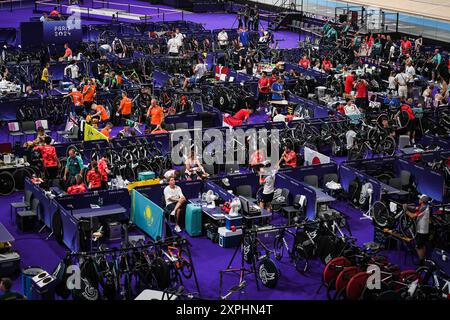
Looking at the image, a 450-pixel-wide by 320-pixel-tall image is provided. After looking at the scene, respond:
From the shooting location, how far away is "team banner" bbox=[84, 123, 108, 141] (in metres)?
31.2

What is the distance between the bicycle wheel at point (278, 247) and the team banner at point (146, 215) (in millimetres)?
2994

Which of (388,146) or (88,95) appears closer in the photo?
(388,146)

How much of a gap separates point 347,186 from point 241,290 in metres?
7.62

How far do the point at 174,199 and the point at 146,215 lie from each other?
1004mm

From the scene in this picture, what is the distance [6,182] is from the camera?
2834cm

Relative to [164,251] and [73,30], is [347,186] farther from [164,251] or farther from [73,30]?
[73,30]

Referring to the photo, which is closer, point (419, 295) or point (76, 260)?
point (419, 295)

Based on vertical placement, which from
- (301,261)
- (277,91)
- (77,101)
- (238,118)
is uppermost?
(277,91)

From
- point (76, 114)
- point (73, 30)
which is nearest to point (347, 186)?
point (76, 114)

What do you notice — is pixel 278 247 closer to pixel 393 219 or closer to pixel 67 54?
pixel 393 219

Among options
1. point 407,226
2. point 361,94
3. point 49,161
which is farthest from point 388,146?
point 49,161

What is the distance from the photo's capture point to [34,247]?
2445 cm

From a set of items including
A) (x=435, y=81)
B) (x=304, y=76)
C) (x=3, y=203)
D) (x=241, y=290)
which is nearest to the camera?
(x=241, y=290)

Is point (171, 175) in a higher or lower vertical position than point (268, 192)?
higher
